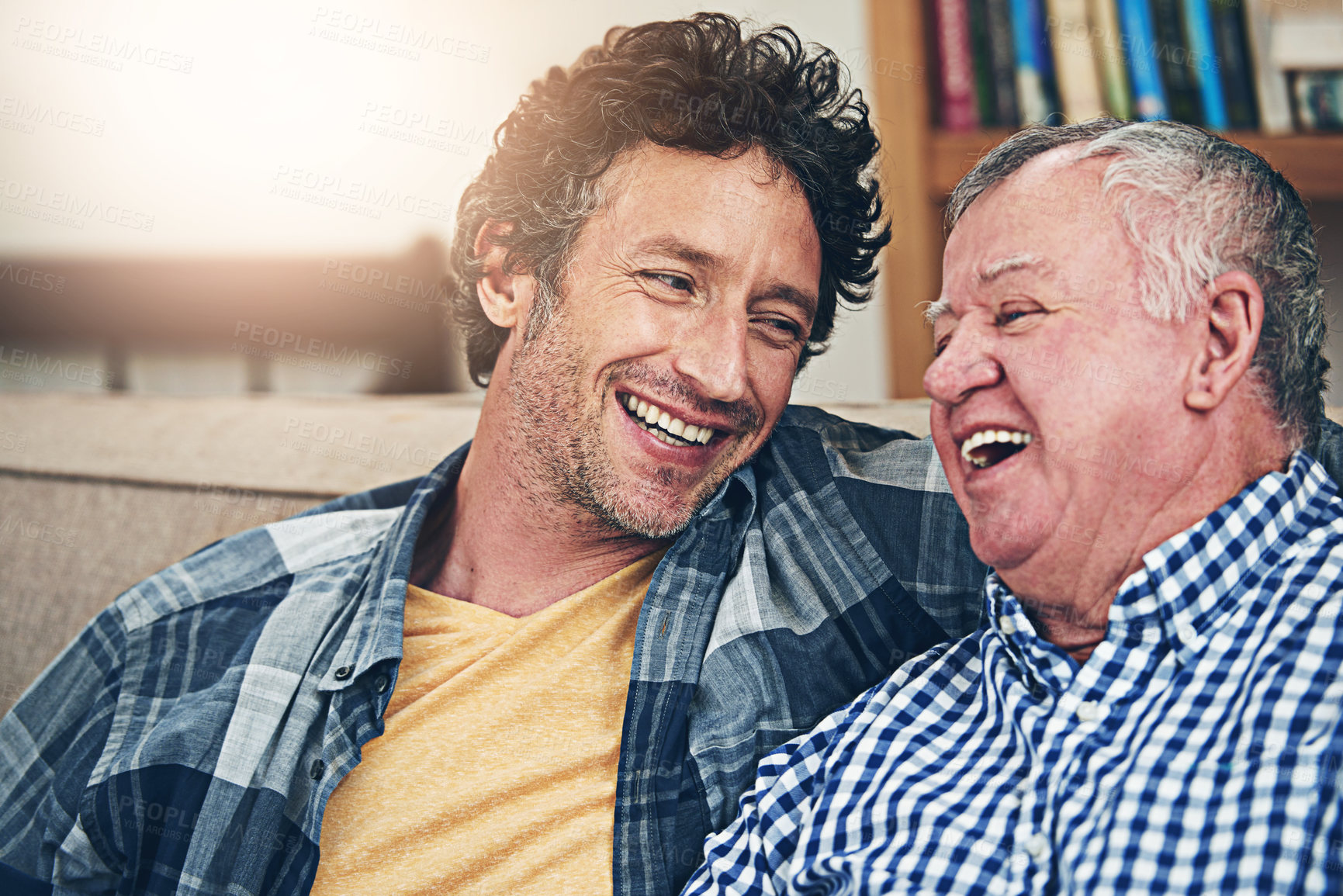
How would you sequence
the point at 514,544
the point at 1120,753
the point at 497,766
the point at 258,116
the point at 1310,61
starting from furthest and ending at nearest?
the point at 258,116
the point at 1310,61
the point at 514,544
the point at 497,766
the point at 1120,753

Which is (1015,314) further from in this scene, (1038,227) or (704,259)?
(704,259)

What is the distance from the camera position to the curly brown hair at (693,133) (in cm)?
128

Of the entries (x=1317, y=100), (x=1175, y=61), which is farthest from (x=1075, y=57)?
(x=1317, y=100)

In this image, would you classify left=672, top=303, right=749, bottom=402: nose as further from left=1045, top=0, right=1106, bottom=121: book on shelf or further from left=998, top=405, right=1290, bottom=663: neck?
A: left=1045, top=0, right=1106, bottom=121: book on shelf

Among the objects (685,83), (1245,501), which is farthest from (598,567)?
(1245,501)

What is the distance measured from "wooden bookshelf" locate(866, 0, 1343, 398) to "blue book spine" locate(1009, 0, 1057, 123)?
0.19 ft

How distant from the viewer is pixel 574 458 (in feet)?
4.10

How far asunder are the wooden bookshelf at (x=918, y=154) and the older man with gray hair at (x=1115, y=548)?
691mm

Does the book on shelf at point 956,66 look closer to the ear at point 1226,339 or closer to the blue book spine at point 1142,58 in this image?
the blue book spine at point 1142,58

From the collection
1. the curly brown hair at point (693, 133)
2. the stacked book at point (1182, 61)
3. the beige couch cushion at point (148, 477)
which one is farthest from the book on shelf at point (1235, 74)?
the beige couch cushion at point (148, 477)

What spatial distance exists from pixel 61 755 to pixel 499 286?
86cm

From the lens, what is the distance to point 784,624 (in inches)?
42.2

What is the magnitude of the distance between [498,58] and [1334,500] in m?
1.90

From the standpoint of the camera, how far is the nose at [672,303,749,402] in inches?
45.2
